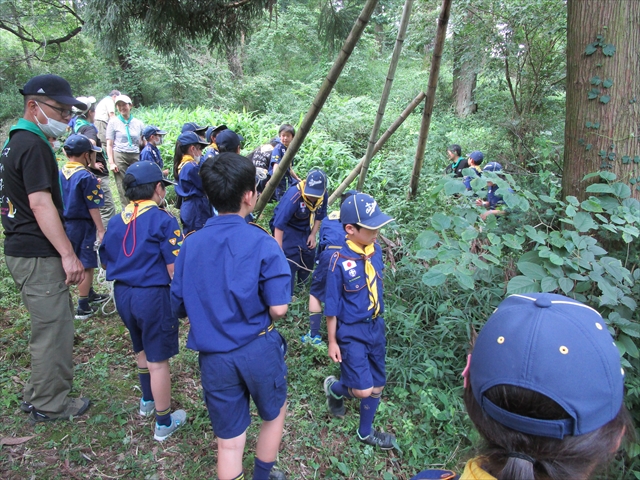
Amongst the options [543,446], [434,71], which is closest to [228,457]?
[543,446]

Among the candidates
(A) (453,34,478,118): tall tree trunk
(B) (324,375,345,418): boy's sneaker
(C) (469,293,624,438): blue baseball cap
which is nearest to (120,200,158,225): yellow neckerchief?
(B) (324,375,345,418): boy's sneaker

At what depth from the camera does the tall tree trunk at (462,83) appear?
32.2ft

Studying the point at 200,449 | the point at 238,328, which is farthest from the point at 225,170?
the point at 200,449

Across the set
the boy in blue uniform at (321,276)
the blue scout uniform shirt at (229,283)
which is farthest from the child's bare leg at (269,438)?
the boy in blue uniform at (321,276)

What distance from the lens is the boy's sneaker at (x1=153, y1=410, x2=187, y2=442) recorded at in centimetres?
287

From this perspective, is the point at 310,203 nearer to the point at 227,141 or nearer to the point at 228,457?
the point at 227,141

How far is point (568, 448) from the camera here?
2.82 ft

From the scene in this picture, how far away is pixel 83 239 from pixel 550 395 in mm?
4661

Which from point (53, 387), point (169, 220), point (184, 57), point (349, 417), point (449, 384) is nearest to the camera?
point (169, 220)

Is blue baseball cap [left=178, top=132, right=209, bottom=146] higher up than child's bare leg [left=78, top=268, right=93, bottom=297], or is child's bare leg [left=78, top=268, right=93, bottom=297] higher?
blue baseball cap [left=178, top=132, right=209, bottom=146]

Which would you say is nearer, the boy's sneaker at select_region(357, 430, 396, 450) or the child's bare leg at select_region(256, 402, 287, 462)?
the child's bare leg at select_region(256, 402, 287, 462)

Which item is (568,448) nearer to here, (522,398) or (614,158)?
(522,398)

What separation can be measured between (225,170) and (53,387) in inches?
85.5

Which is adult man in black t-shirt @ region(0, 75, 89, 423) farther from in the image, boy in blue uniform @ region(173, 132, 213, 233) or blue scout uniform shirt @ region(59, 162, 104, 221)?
boy in blue uniform @ region(173, 132, 213, 233)
